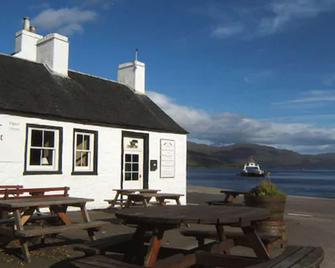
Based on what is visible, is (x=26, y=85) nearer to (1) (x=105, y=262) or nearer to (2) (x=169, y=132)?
(2) (x=169, y=132)

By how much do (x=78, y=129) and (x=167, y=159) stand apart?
469cm

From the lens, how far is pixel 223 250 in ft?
22.5

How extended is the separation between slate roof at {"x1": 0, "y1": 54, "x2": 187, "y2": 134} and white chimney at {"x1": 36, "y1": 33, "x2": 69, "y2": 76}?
0.34 m

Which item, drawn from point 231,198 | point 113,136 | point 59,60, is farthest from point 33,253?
point 59,60

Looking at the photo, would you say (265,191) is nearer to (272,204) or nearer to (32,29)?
(272,204)

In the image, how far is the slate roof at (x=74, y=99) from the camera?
14.5 metres

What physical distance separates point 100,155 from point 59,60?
401 centimetres

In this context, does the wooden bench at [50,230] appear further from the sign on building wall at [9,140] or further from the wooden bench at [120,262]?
the sign on building wall at [9,140]

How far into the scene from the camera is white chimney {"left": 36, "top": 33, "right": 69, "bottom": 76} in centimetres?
1748

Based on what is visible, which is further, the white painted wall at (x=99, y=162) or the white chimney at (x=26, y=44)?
the white chimney at (x=26, y=44)

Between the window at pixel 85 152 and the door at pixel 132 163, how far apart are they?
5.04 feet

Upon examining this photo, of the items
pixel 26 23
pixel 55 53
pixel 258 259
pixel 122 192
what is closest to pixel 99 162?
pixel 122 192

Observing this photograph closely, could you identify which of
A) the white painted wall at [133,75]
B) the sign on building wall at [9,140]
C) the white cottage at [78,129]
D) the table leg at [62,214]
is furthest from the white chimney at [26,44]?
the table leg at [62,214]

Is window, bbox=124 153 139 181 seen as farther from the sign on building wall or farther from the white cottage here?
the sign on building wall
